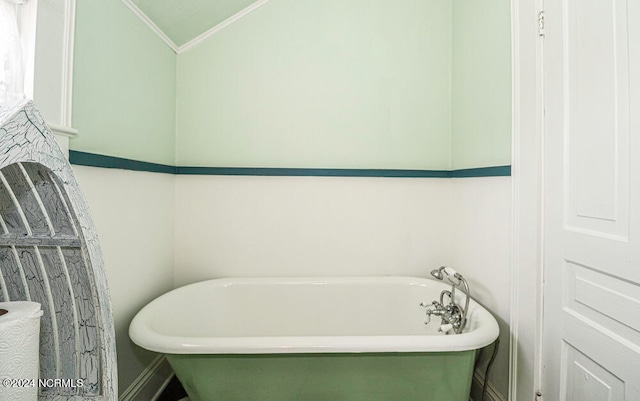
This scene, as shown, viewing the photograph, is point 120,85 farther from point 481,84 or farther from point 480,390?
point 480,390

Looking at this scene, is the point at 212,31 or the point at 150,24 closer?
the point at 150,24

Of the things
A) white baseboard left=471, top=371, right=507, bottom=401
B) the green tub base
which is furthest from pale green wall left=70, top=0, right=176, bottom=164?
white baseboard left=471, top=371, right=507, bottom=401

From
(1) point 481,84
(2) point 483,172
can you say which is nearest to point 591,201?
(2) point 483,172

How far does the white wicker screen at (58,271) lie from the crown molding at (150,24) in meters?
0.99

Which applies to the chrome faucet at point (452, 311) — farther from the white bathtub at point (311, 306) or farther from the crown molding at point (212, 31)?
the crown molding at point (212, 31)

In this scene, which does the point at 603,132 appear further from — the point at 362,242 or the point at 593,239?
the point at 362,242

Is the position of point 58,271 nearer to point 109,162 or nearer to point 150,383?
point 109,162

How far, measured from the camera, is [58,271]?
2.61 feet

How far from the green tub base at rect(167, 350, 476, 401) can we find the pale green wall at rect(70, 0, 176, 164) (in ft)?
2.98

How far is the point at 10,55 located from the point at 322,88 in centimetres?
134

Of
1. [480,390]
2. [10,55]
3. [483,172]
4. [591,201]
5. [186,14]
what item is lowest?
[480,390]

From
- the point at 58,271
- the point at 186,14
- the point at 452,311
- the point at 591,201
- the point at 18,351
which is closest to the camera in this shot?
the point at 18,351

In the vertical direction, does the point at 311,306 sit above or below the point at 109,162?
below

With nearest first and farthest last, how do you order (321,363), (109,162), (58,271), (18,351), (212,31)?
(18,351) < (58,271) < (321,363) < (109,162) < (212,31)
